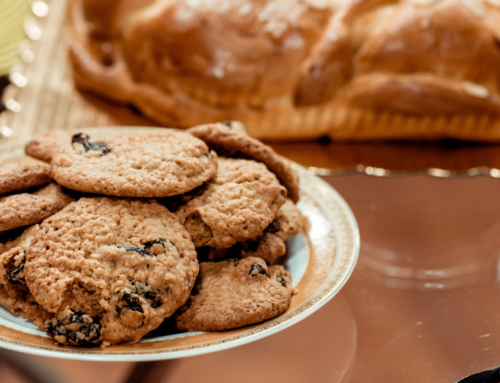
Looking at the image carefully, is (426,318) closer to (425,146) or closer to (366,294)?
(366,294)

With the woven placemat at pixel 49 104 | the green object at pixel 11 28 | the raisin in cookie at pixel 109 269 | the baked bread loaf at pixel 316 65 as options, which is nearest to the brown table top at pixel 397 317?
the raisin in cookie at pixel 109 269

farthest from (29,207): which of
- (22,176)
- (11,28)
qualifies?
(11,28)

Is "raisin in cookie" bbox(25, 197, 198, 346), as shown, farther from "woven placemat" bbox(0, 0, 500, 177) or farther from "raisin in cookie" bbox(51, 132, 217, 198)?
"woven placemat" bbox(0, 0, 500, 177)

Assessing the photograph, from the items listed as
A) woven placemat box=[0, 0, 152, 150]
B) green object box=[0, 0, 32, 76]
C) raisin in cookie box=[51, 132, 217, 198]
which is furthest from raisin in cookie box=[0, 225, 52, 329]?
green object box=[0, 0, 32, 76]

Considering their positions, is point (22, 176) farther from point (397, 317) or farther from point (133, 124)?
point (133, 124)

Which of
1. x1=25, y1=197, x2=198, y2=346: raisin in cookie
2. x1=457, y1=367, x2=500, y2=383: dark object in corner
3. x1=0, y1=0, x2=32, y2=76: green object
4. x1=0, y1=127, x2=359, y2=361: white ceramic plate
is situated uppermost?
x1=0, y1=0, x2=32, y2=76: green object

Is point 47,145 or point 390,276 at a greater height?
point 47,145
